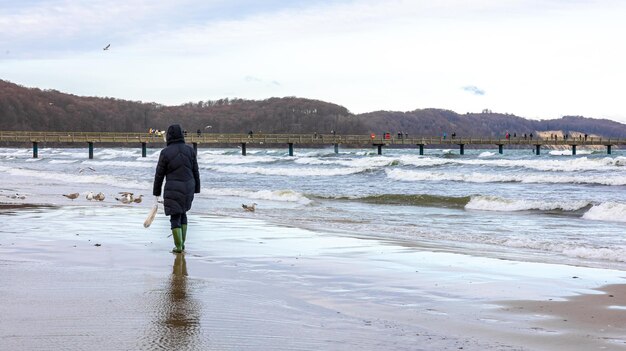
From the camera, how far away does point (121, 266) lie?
8.70m

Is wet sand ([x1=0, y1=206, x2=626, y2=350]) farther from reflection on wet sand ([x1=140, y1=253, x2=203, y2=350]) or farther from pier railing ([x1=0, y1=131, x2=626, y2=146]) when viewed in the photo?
pier railing ([x1=0, y1=131, x2=626, y2=146])

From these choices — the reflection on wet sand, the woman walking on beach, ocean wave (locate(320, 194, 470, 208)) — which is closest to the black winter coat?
the woman walking on beach

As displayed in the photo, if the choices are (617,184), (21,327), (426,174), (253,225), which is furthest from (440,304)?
(426,174)

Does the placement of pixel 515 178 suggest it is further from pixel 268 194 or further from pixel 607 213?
pixel 607 213

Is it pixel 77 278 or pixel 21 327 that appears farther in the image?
pixel 77 278

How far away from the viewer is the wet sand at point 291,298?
5465 millimetres

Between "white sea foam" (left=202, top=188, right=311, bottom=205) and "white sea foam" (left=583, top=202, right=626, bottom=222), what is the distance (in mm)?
7624

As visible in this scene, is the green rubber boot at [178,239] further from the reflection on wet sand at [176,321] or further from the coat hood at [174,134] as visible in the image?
the reflection on wet sand at [176,321]

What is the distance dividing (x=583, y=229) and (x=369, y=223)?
406 cm

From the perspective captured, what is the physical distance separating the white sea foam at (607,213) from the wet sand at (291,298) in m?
8.87

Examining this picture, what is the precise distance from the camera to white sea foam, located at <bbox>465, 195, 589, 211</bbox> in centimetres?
2066

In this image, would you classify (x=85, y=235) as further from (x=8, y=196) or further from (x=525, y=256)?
(x=8, y=196)

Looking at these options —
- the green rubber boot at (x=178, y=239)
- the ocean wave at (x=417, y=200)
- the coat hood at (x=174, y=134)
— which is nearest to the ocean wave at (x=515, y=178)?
the ocean wave at (x=417, y=200)

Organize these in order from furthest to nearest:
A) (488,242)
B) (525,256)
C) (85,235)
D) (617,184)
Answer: (617,184)
(488,242)
(85,235)
(525,256)
